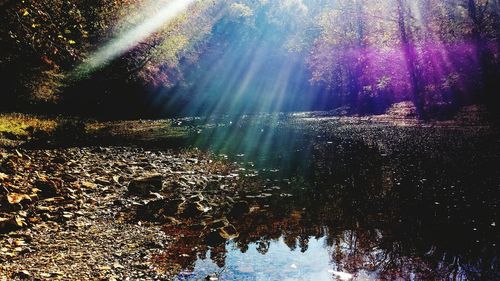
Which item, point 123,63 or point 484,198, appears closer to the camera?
point 484,198

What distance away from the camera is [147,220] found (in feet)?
35.5

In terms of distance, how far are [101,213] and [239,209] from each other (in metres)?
3.94

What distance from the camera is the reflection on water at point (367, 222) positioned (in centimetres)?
777

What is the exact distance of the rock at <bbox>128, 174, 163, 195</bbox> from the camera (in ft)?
44.4

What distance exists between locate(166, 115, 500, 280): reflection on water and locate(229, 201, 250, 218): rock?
0.25 m

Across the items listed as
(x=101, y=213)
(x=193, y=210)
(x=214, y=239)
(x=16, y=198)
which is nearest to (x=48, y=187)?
(x=16, y=198)

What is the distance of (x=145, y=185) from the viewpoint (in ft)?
45.5

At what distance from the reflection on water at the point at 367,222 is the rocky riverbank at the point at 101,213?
2.24 feet

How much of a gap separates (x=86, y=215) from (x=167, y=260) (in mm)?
3906

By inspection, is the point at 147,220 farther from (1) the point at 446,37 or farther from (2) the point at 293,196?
(1) the point at 446,37

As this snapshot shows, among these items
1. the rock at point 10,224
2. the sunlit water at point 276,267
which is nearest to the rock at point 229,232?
the sunlit water at point 276,267

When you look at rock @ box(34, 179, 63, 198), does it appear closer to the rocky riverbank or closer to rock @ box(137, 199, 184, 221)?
the rocky riverbank

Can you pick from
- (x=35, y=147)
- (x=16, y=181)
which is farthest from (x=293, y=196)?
(x=35, y=147)

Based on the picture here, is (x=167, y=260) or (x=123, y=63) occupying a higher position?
(x=123, y=63)
